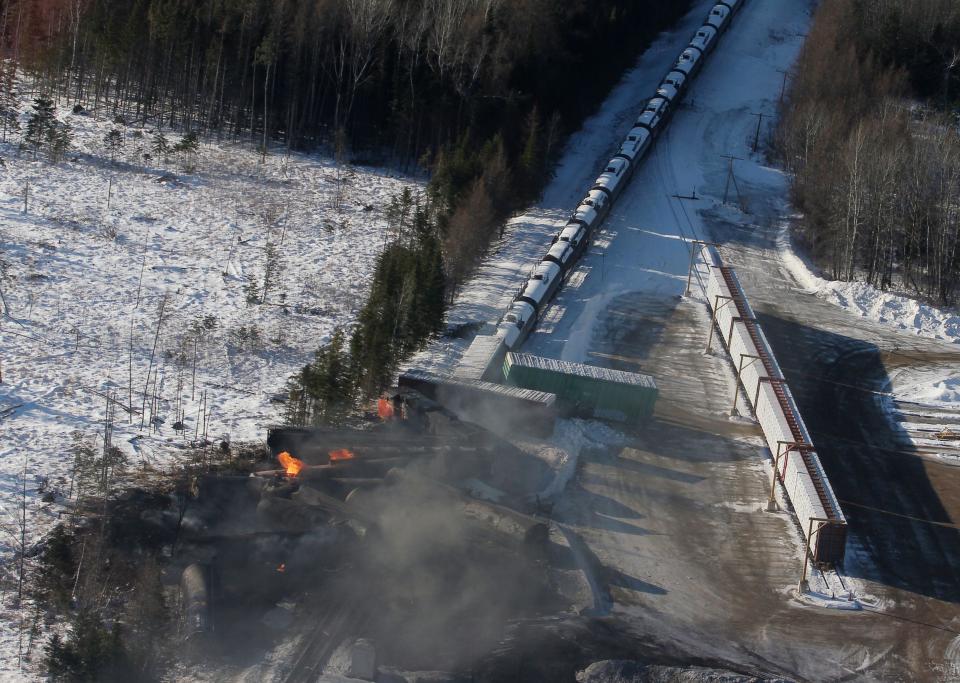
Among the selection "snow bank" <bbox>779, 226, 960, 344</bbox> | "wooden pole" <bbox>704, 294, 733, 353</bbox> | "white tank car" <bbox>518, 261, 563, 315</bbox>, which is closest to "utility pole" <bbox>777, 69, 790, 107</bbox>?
"snow bank" <bbox>779, 226, 960, 344</bbox>

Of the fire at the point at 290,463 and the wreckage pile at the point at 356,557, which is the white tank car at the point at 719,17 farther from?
the fire at the point at 290,463

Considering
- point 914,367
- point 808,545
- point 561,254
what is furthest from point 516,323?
point 914,367

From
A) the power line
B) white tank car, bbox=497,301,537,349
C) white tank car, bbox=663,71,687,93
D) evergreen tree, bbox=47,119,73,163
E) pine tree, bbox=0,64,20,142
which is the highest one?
white tank car, bbox=663,71,687,93

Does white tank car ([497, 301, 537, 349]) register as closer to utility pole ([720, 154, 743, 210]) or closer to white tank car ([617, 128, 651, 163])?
white tank car ([617, 128, 651, 163])

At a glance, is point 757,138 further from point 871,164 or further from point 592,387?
point 592,387

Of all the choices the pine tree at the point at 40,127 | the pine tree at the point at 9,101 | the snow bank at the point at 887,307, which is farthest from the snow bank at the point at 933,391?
the pine tree at the point at 9,101

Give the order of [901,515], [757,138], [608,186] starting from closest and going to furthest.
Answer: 1. [901,515]
2. [608,186]
3. [757,138]
